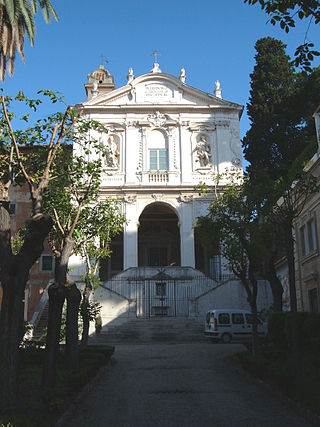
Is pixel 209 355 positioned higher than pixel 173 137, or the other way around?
pixel 173 137

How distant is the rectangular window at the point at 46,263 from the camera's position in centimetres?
3572

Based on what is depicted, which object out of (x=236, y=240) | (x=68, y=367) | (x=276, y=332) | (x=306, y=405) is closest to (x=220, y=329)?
(x=276, y=332)

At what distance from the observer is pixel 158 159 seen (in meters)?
36.7

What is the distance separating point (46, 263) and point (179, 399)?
27654mm

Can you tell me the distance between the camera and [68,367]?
1234cm

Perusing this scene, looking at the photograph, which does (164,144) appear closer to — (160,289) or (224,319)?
(160,289)

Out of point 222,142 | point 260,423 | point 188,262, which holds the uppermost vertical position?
point 222,142

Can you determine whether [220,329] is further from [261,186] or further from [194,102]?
[194,102]

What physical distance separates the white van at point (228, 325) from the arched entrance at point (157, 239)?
49.1 ft

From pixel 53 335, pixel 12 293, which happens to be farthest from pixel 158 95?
pixel 12 293

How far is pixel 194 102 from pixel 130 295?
17.1 metres

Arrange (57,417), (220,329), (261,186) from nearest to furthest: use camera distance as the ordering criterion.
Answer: (57,417) → (261,186) → (220,329)

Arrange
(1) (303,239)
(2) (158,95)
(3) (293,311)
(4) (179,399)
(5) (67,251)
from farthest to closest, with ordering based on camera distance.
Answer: (2) (158,95) < (1) (303,239) < (5) (67,251) < (3) (293,311) < (4) (179,399)

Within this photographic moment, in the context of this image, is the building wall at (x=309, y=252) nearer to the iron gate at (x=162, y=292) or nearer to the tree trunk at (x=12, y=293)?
the iron gate at (x=162, y=292)
